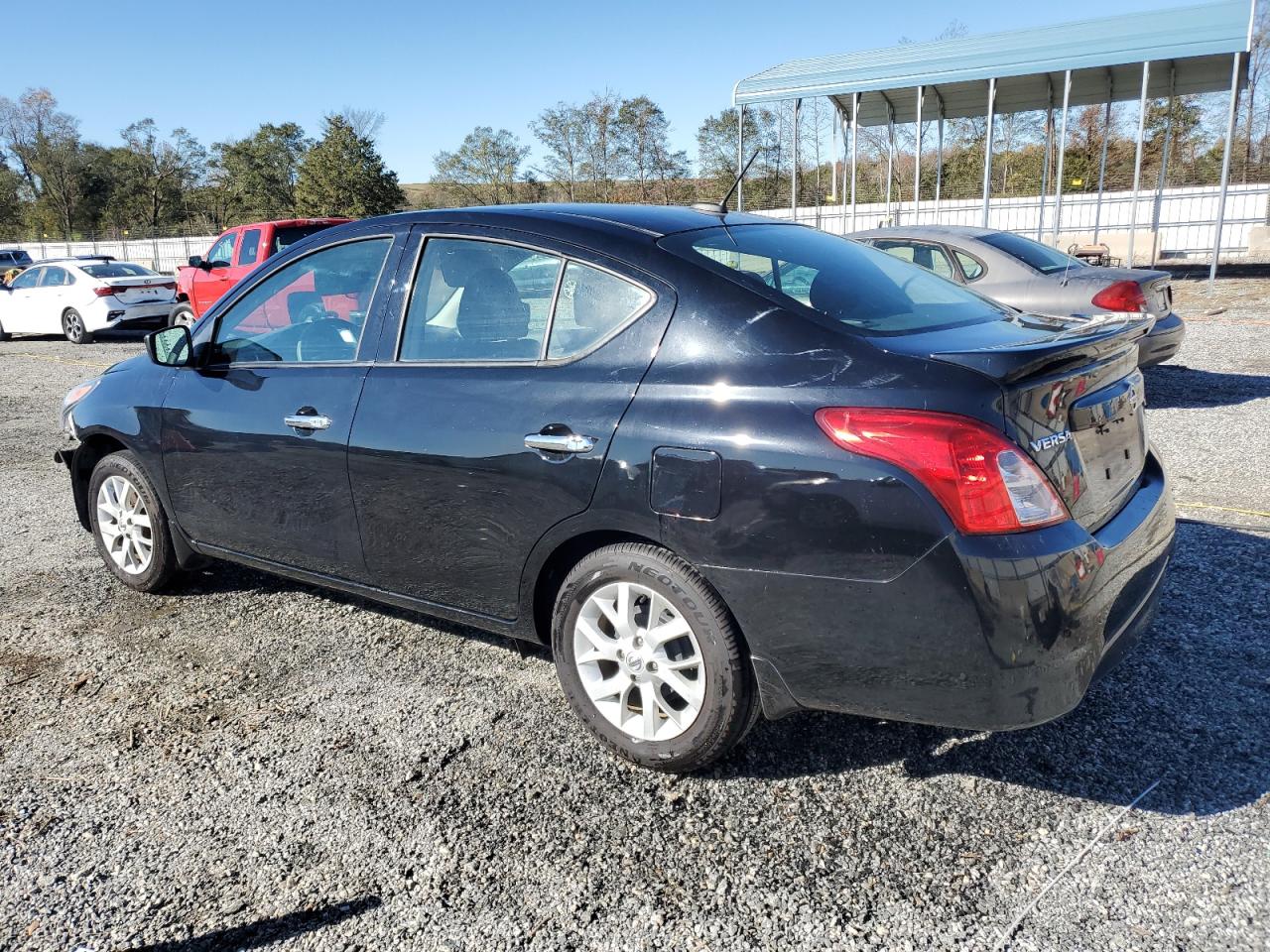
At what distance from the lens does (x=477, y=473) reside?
9.96 ft

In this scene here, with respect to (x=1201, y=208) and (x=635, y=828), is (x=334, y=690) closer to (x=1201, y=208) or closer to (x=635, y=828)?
(x=635, y=828)

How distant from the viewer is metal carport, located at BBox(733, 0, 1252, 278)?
1703 centimetres

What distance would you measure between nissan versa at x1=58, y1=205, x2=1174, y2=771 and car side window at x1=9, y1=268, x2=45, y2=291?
16.8m

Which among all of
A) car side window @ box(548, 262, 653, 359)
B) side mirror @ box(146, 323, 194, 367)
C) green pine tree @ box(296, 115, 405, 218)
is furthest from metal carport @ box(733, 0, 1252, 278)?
green pine tree @ box(296, 115, 405, 218)

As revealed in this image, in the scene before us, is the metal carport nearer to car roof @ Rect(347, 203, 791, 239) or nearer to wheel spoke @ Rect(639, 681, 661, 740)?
car roof @ Rect(347, 203, 791, 239)

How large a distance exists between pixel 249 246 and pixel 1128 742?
14480 mm

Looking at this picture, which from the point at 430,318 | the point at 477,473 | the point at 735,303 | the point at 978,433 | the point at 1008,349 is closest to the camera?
the point at 978,433

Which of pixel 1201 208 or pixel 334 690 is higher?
pixel 1201 208

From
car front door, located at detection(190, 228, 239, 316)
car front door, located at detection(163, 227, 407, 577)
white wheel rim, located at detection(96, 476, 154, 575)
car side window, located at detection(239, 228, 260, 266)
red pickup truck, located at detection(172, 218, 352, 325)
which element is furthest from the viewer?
car front door, located at detection(190, 228, 239, 316)

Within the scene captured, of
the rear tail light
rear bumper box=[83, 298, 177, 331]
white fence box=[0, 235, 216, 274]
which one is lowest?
rear bumper box=[83, 298, 177, 331]

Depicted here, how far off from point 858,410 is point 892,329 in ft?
1.59

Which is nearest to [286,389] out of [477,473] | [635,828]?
[477,473]

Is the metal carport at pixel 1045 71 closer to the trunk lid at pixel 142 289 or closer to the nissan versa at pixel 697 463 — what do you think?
the trunk lid at pixel 142 289

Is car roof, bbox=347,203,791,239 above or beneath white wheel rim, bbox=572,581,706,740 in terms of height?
above
